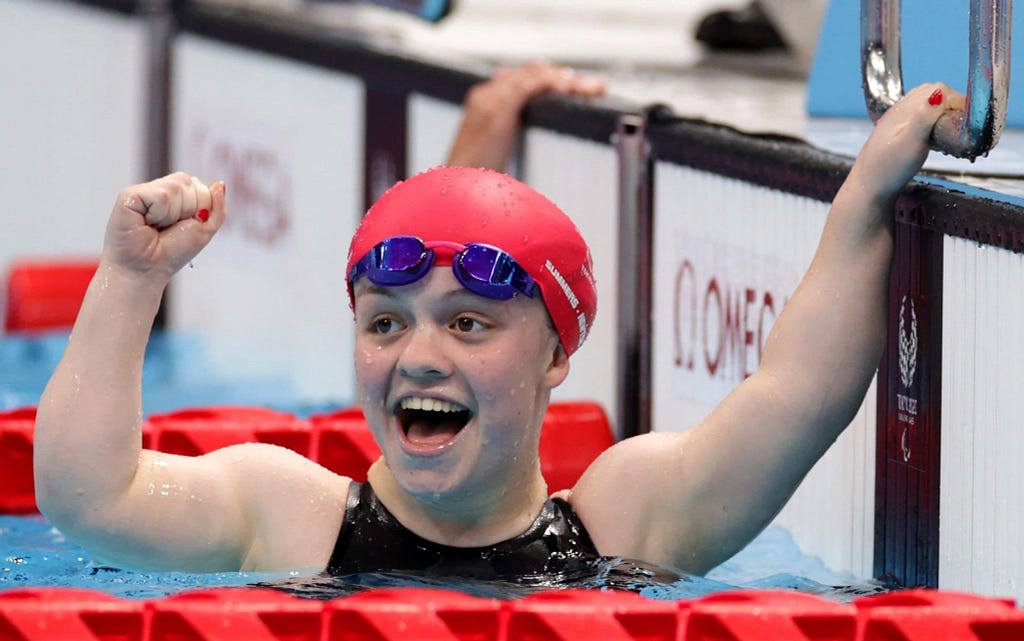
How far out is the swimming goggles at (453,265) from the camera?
2.38 m

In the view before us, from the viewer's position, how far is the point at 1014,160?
117 inches

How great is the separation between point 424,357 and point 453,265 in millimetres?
131

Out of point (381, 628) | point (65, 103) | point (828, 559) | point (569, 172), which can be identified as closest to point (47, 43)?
point (65, 103)

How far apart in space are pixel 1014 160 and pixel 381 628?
4.77ft

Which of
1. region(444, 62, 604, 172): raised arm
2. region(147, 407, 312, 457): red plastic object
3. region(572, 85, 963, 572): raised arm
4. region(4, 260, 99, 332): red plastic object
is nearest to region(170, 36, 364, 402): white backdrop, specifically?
region(4, 260, 99, 332): red plastic object

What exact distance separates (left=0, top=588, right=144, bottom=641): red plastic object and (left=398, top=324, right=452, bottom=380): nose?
0.48 meters

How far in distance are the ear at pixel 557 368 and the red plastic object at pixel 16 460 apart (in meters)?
1.18

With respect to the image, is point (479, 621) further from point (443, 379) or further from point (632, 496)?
point (632, 496)

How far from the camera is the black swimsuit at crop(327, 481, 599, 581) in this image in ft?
8.27

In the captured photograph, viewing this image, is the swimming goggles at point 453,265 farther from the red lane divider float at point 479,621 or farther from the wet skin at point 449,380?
the red lane divider float at point 479,621

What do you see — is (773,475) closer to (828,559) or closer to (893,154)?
(893,154)

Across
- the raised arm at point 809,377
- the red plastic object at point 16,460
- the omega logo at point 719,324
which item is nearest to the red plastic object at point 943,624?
the raised arm at point 809,377

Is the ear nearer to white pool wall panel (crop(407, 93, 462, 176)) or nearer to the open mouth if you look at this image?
the open mouth

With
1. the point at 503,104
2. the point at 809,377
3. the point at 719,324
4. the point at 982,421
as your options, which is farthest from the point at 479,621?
the point at 503,104
